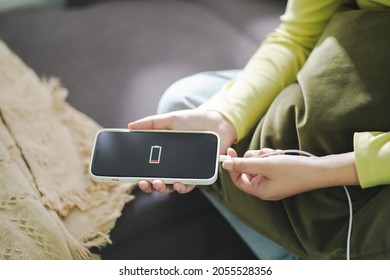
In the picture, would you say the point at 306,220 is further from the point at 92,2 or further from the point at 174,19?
the point at 92,2

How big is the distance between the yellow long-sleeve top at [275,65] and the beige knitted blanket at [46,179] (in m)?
0.22

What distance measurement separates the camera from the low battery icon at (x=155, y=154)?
0.66 m

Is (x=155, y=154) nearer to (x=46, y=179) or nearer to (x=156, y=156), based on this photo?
(x=156, y=156)

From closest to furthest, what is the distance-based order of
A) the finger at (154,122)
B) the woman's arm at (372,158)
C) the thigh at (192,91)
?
the woman's arm at (372,158), the finger at (154,122), the thigh at (192,91)

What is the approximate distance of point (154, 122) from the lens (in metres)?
0.70

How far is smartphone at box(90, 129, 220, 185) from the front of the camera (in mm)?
643

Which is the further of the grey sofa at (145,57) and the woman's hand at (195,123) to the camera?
the grey sofa at (145,57)

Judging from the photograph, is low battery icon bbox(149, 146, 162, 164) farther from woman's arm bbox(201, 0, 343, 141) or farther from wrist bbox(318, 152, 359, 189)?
wrist bbox(318, 152, 359, 189)

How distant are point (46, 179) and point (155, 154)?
0.72 feet

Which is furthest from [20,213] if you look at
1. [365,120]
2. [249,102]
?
[365,120]

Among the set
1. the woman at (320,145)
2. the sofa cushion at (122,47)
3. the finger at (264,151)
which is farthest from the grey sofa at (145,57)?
the finger at (264,151)

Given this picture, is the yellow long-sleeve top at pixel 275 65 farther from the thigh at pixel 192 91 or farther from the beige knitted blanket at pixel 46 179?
the beige knitted blanket at pixel 46 179

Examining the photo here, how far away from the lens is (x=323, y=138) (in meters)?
0.64

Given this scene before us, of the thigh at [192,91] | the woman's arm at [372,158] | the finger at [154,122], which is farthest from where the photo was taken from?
the thigh at [192,91]
